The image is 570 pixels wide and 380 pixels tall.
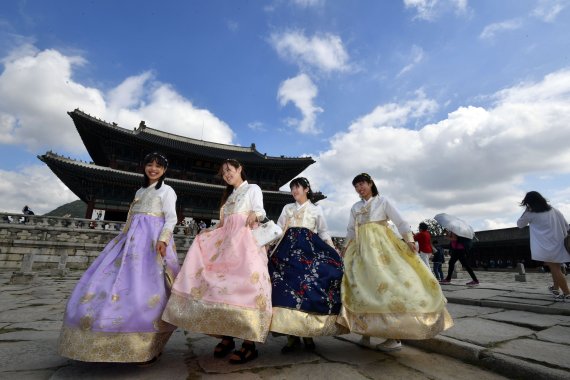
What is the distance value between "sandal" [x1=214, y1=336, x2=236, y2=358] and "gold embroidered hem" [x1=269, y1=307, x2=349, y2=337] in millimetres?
425

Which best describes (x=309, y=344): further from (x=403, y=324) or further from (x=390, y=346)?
(x=403, y=324)

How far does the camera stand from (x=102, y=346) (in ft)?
5.58

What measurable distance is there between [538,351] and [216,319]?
2.20 m

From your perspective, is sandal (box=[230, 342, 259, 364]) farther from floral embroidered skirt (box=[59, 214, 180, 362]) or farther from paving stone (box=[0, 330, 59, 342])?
paving stone (box=[0, 330, 59, 342])

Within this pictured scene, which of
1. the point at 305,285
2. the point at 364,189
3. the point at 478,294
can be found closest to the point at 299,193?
the point at 364,189

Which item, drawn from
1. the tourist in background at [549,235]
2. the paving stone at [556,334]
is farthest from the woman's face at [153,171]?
the tourist in background at [549,235]

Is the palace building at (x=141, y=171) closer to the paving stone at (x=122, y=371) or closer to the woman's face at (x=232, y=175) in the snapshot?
the woman's face at (x=232, y=175)

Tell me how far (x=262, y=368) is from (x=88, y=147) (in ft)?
69.5

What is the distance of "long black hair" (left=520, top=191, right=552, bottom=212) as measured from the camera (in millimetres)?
4168

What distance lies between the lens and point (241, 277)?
1.99m

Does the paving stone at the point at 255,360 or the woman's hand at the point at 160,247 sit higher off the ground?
the woman's hand at the point at 160,247

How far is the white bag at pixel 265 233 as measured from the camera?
2283mm

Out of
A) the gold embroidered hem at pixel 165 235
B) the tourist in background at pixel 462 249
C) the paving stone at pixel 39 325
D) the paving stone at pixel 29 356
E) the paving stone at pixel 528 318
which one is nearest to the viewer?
the paving stone at pixel 29 356

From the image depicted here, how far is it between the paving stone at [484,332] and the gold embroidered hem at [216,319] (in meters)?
1.67
